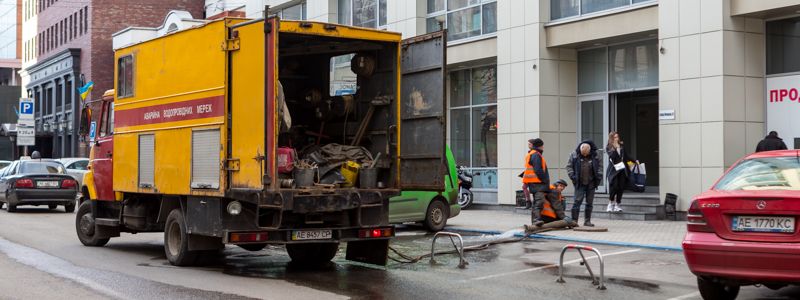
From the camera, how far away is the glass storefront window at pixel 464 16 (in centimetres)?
2389

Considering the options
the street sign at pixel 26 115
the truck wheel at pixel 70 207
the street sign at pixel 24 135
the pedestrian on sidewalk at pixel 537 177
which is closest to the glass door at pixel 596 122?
the pedestrian on sidewalk at pixel 537 177

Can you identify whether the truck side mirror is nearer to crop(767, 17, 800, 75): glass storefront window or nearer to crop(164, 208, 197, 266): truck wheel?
crop(164, 208, 197, 266): truck wheel

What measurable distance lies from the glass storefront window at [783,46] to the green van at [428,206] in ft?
21.8

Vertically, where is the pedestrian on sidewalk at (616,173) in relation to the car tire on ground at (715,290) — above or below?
above

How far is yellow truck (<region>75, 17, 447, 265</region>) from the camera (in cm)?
1058

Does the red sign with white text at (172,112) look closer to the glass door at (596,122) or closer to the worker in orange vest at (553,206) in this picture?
the worker in orange vest at (553,206)

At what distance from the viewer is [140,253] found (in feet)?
45.5

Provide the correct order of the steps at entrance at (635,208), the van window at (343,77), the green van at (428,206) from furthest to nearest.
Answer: the steps at entrance at (635,208) → the green van at (428,206) → the van window at (343,77)

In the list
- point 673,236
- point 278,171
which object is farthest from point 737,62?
point 278,171

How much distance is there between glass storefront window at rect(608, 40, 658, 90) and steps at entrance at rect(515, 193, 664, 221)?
2523 millimetres

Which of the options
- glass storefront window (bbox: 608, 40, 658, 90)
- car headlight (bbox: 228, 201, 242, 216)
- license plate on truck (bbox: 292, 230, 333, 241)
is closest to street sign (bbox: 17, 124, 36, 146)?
glass storefront window (bbox: 608, 40, 658, 90)

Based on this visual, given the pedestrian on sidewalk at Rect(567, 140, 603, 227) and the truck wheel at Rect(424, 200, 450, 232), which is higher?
the pedestrian on sidewalk at Rect(567, 140, 603, 227)

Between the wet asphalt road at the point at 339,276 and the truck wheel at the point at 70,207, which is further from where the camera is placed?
the truck wheel at the point at 70,207

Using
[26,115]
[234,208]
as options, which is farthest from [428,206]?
[26,115]
